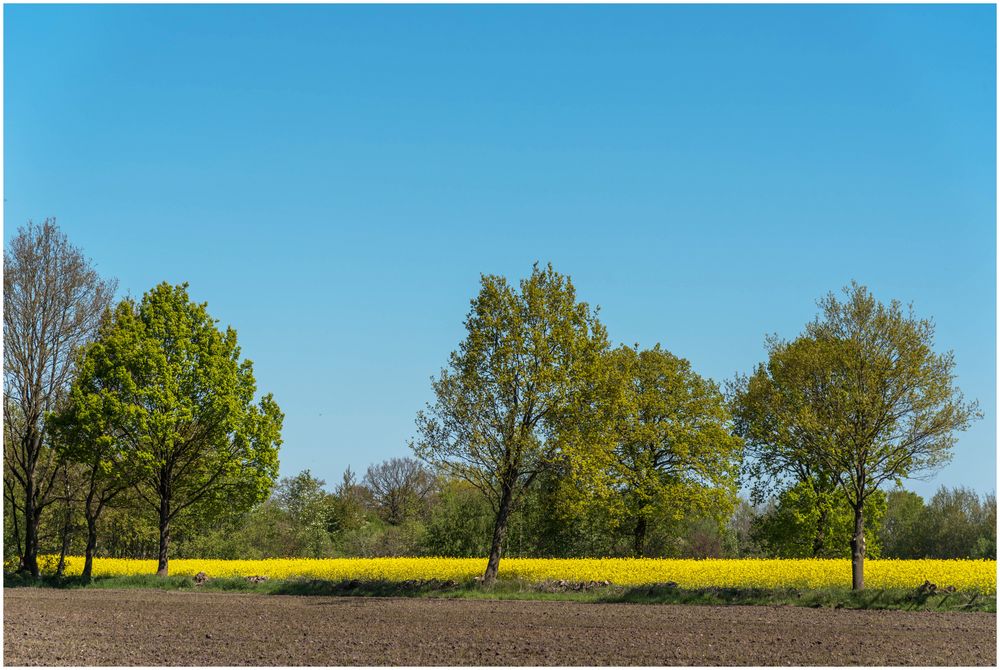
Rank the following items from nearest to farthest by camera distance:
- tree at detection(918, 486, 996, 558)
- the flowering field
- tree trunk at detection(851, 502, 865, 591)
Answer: tree trunk at detection(851, 502, 865, 591) < the flowering field < tree at detection(918, 486, 996, 558)

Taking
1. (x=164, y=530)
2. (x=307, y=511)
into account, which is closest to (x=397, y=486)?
(x=307, y=511)

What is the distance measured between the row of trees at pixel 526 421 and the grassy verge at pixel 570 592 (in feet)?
6.17

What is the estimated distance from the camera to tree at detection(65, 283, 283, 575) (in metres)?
37.4

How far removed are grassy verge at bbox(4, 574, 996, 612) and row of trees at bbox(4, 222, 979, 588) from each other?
188cm

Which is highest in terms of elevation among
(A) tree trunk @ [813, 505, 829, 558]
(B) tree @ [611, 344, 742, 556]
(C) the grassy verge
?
(B) tree @ [611, 344, 742, 556]

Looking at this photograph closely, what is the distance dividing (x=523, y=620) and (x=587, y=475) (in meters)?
9.88

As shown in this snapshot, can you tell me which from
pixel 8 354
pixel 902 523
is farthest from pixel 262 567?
pixel 902 523

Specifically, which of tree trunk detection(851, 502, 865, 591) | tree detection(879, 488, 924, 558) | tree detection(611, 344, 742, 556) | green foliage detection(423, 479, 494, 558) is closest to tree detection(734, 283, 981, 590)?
tree trunk detection(851, 502, 865, 591)

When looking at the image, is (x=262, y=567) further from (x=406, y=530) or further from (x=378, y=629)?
(x=378, y=629)

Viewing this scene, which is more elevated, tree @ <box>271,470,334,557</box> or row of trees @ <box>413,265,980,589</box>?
row of trees @ <box>413,265,980,589</box>

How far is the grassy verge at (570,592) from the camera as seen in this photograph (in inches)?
1054

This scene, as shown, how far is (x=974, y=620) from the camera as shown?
2297 cm

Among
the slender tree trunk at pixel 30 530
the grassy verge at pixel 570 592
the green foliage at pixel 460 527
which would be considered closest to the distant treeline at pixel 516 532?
the green foliage at pixel 460 527

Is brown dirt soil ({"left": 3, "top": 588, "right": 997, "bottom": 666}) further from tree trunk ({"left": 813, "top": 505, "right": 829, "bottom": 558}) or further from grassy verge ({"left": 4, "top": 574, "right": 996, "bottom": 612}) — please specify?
tree trunk ({"left": 813, "top": 505, "right": 829, "bottom": 558})
